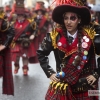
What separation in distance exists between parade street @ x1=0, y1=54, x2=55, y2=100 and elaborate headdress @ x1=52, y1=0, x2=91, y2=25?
2667 millimetres

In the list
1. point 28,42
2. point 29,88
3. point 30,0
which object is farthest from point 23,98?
point 30,0

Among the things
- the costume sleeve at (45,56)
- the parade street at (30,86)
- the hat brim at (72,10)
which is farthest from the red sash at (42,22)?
the costume sleeve at (45,56)

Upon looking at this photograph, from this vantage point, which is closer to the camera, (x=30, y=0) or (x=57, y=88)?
(x=57, y=88)

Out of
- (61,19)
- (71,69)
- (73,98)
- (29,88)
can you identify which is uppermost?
(61,19)

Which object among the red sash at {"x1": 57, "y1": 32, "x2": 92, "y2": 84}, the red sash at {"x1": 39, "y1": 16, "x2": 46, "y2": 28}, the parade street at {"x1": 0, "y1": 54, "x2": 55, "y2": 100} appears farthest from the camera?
the red sash at {"x1": 39, "y1": 16, "x2": 46, "y2": 28}

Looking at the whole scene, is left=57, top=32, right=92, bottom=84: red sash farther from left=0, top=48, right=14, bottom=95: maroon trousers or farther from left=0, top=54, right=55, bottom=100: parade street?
left=0, top=54, right=55, bottom=100: parade street

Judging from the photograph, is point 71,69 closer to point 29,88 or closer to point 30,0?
point 29,88

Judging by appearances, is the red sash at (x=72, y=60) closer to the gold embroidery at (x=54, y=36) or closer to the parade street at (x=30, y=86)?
the gold embroidery at (x=54, y=36)

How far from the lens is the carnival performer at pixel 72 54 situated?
12.4 ft

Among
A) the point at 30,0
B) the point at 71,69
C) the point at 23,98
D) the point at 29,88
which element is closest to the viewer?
the point at 71,69

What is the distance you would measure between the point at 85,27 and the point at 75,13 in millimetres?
199

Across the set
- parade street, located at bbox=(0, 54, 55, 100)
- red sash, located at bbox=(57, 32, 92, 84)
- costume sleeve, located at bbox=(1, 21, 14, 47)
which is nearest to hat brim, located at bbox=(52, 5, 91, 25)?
red sash, located at bbox=(57, 32, 92, 84)

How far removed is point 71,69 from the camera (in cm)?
378

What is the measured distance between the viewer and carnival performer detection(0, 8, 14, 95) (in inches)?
221
